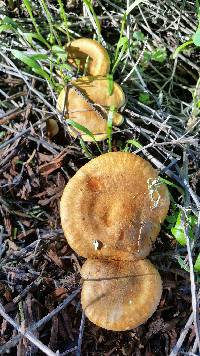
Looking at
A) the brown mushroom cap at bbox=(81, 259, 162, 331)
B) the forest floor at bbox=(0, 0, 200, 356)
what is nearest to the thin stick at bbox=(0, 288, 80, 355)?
the forest floor at bbox=(0, 0, 200, 356)

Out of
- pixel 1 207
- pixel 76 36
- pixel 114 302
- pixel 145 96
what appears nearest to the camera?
pixel 114 302

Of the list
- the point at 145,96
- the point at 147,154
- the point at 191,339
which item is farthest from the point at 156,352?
the point at 145,96

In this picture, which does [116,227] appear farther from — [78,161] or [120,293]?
[78,161]

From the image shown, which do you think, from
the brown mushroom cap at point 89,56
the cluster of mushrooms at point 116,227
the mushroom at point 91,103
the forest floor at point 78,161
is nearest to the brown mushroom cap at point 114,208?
the cluster of mushrooms at point 116,227

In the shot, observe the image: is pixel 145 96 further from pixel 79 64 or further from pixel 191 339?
pixel 191 339

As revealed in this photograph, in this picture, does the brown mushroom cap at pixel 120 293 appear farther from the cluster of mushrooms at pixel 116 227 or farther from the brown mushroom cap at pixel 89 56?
the brown mushroom cap at pixel 89 56
